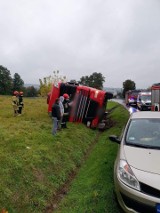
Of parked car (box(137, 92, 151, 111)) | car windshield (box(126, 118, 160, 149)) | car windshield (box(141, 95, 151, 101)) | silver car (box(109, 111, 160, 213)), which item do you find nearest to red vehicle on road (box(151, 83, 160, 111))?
parked car (box(137, 92, 151, 111))

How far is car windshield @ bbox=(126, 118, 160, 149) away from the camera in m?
5.81

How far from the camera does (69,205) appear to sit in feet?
19.1

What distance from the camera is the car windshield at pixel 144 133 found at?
581 centimetres

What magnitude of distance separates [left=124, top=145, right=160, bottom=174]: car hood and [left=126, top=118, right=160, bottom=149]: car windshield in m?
0.26

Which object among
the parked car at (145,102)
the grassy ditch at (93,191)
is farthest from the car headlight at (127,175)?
the parked car at (145,102)

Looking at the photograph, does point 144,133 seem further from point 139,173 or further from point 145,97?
point 145,97

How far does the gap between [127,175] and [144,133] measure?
164 centimetres

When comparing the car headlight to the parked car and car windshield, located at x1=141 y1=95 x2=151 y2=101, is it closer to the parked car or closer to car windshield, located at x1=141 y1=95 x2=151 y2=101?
the parked car

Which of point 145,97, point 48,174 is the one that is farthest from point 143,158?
point 145,97

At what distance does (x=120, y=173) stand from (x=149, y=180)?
0.60 m

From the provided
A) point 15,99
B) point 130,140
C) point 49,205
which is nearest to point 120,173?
point 130,140

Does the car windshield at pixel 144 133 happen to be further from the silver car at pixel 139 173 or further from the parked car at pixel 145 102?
the parked car at pixel 145 102

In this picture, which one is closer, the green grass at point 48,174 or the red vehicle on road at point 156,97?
the green grass at point 48,174

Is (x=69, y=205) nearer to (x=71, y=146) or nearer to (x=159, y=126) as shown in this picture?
(x=159, y=126)
